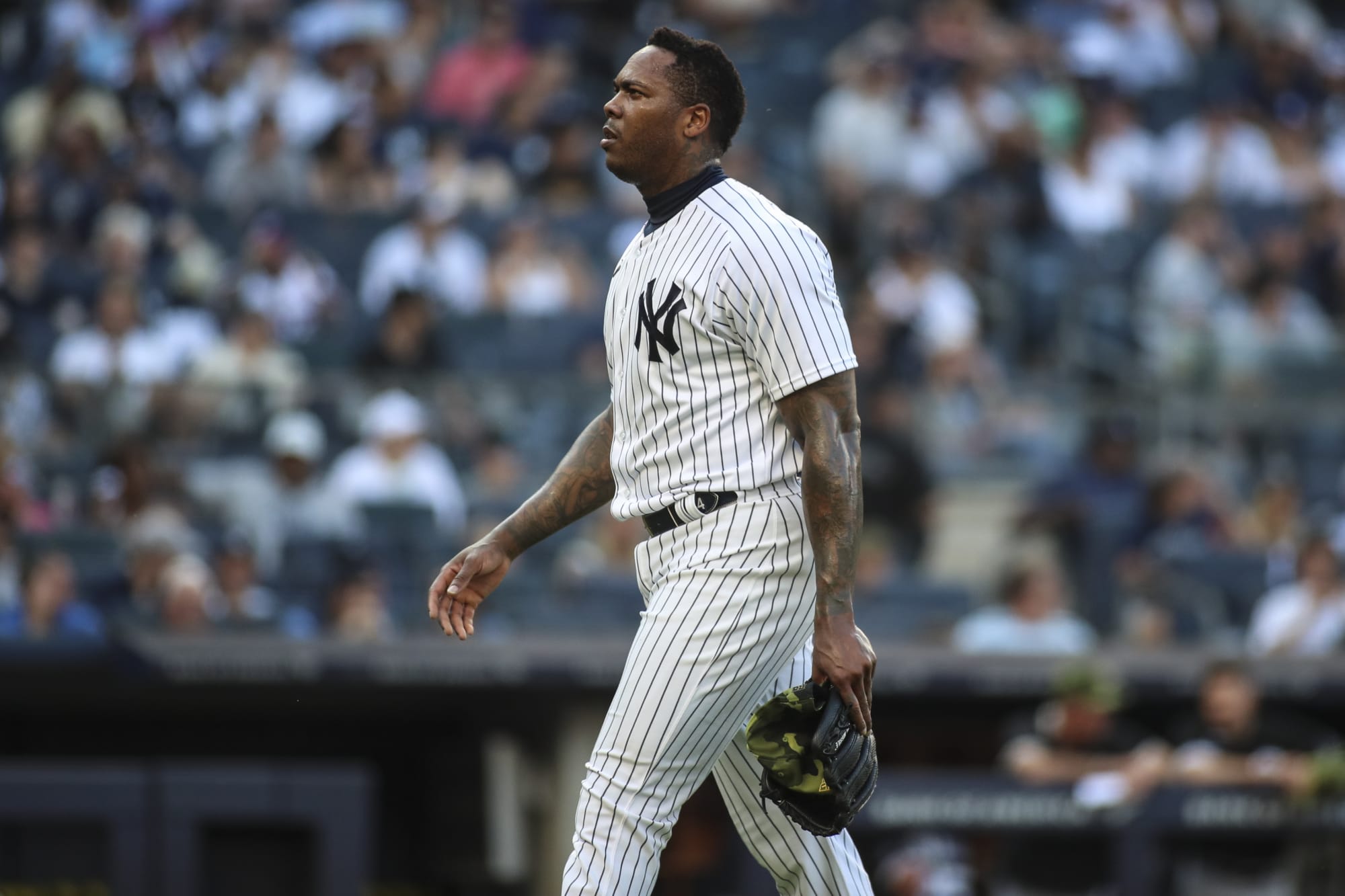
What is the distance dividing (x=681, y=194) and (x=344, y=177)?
323 inches

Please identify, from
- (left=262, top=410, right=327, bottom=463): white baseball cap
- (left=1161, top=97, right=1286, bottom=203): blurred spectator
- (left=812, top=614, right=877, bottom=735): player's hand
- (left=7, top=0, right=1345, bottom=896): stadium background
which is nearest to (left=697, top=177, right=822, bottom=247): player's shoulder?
(left=812, top=614, right=877, bottom=735): player's hand

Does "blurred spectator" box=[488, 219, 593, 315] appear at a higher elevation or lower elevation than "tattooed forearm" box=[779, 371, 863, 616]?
higher

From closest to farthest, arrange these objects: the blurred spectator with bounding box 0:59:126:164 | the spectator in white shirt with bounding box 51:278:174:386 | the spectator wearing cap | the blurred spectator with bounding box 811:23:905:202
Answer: the spectator wearing cap < the spectator in white shirt with bounding box 51:278:174:386 < the blurred spectator with bounding box 0:59:126:164 < the blurred spectator with bounding box 811:23:905:202

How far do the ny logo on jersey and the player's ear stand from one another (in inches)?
11.8

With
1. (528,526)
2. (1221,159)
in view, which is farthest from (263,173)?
(528,526)

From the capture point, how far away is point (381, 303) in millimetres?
10805

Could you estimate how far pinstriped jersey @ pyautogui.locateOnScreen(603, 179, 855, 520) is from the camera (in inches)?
141

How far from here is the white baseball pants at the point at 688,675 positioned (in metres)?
3.56

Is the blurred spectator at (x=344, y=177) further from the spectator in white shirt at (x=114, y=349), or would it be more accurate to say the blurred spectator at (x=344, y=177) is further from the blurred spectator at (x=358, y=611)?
the blurred spectator at (x=358, y=611)

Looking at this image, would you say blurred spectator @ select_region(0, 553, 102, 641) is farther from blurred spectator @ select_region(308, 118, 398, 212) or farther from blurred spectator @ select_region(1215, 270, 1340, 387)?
blurred spectator @ select_region(1215, 270, 1340, 387)

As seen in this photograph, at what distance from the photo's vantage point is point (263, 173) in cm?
1166

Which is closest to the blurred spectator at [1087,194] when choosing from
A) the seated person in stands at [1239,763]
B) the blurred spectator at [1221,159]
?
the blurred spectator at [1221,159]

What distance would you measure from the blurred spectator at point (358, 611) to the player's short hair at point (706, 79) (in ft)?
16.3

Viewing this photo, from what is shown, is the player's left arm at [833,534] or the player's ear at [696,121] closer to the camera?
the player's left arm at [833,534]
